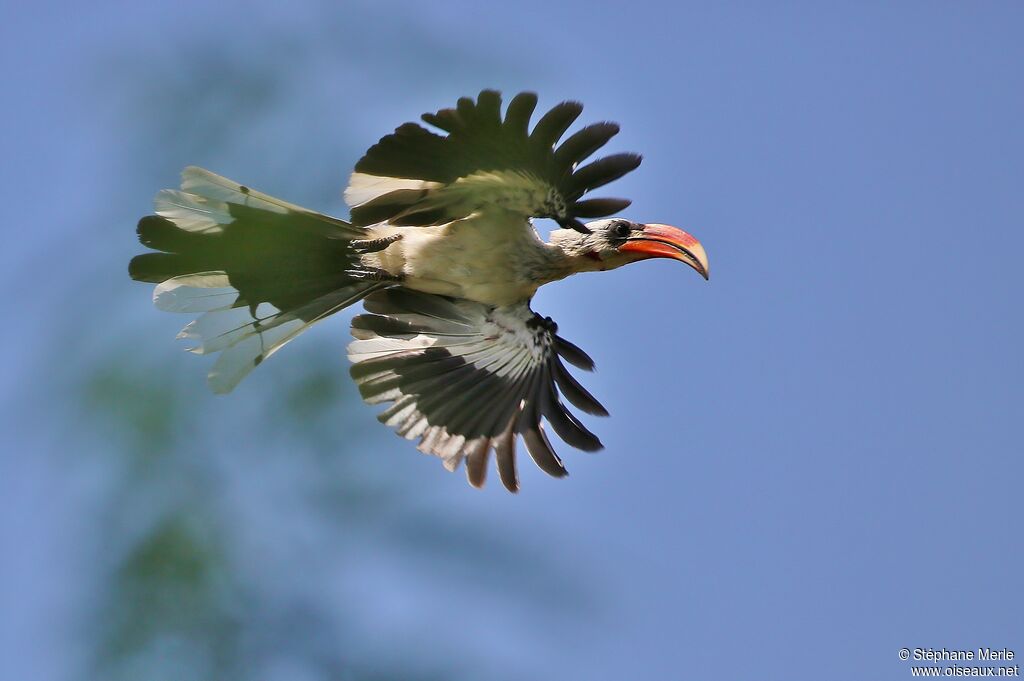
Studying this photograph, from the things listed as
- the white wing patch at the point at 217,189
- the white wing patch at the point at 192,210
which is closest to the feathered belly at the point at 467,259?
the white wing patch at the point at 217,189

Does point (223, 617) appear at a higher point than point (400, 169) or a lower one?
lower

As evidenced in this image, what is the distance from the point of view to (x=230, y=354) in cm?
596

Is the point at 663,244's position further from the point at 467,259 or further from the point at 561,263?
the point at 467,259

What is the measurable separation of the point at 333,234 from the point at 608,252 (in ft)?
5.06

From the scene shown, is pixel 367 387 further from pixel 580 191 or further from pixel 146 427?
pixel 146 427

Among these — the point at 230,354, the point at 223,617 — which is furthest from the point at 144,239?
the point at 223,617

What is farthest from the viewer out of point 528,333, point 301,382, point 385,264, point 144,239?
point 528,333

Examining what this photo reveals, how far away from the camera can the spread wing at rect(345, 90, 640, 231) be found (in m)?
5.08

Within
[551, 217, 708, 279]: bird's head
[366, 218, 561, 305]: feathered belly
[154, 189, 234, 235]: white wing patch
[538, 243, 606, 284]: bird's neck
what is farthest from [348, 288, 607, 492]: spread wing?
[154, 189, 234, 235]: white wing patch

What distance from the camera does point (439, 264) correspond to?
20.1 feet

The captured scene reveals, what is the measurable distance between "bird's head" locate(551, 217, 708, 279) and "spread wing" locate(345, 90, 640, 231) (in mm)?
631

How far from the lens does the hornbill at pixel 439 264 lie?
5.27 m

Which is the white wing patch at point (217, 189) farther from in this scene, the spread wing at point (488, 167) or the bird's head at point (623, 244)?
the bird's head at point (623, 244)

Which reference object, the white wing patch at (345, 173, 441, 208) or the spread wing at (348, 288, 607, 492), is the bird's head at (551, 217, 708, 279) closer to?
the spread wing at (348, 288, 607, 492)
